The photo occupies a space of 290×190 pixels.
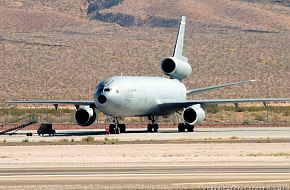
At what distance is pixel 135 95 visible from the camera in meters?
67.3

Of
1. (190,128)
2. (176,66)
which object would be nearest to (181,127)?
(190,128)

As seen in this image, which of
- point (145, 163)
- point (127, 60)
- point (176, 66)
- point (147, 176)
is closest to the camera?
point (147, 176)

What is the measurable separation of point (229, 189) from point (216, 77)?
357 ft

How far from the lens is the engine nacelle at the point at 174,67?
252 ft

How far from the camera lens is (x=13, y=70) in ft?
434

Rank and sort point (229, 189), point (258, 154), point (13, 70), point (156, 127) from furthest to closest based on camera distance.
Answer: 1. point (13, 70)
2. point (156, 127)
3. point (258, 154)
4. point (229, 189)

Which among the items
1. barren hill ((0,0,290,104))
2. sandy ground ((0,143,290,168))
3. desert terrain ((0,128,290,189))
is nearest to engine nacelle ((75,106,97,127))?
desert terrain ((0,128,290,189))

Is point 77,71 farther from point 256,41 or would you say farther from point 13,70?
point 256,41

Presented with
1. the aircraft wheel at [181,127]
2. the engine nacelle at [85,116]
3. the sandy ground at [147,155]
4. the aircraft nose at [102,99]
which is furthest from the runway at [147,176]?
the aircraft wheel at [181,127]

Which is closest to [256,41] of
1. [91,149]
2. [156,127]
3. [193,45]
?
[193,45]

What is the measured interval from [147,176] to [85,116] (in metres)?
37.7

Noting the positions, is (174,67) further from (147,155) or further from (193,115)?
(147,155)

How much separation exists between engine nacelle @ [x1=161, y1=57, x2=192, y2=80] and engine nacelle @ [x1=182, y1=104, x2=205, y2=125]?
8.07 meters

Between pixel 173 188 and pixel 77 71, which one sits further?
pixel 77 71
